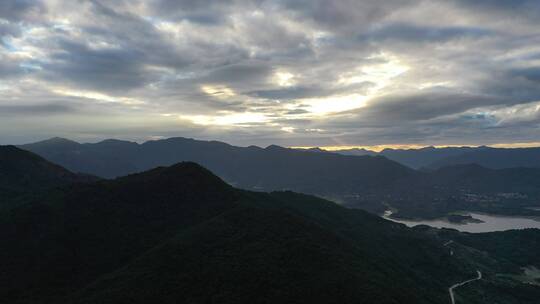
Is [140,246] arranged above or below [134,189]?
below

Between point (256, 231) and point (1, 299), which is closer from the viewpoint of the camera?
point (1, 299)

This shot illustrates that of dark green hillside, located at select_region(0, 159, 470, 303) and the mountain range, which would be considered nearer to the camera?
dark green hillside, located at select_region(0, 159, 470, 303)

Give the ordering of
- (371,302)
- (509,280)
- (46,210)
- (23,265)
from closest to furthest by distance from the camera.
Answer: (371,302) < (23,265) < (46,210) < (509,280)

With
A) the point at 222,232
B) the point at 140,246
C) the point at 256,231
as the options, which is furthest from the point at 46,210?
the point at 256,231

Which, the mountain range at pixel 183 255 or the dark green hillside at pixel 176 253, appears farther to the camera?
the mountain range at pixel 183 255

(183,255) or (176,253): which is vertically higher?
(176,253)

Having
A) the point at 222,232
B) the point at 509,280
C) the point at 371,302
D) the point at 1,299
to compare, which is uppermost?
the point at 222,232

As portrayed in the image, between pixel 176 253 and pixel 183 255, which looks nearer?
pixel 183 255

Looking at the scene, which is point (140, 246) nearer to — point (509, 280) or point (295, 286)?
point (295, 286)
